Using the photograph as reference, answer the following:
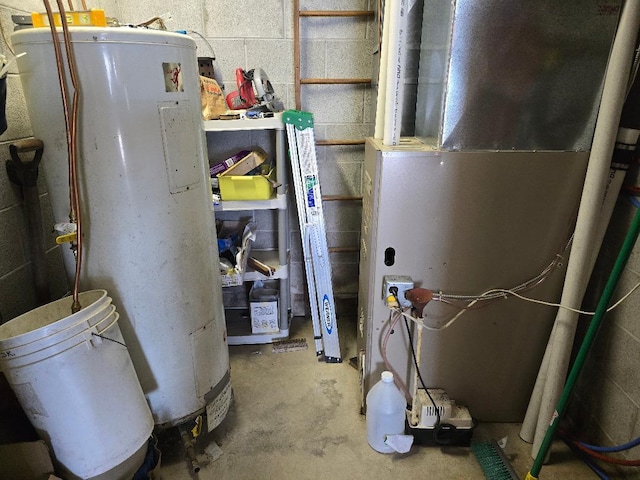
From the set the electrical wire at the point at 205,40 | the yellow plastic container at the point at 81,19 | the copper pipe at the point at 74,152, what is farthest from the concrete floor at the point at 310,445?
the electrical wire at the point at 205,40

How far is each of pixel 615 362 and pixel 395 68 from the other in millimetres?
1355

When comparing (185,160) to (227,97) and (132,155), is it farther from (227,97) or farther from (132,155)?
(227,97)

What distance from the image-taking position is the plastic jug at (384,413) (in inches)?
64.7

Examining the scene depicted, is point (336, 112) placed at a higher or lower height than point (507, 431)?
higher

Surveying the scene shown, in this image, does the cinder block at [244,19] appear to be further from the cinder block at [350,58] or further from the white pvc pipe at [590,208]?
the white pvc pipe at [590,208]

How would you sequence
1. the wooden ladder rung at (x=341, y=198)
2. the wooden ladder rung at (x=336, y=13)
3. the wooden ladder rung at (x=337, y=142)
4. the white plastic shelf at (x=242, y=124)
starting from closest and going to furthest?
1. the white plastic shelf at (x=242, y=124)
2. the wooden ladder rung at (x=336, y=13)
3. the wooden ladder rung at (x=337, y=142)
4. the wooden ladder rung at (x=341, y=198)

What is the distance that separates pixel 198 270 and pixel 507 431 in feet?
4.82

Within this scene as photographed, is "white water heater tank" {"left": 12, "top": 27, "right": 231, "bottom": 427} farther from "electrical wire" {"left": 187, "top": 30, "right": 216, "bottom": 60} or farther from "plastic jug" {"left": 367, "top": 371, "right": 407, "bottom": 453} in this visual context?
"electrical wire" {"left": 187, "top": 30, "right": 216, "bottom": 60}

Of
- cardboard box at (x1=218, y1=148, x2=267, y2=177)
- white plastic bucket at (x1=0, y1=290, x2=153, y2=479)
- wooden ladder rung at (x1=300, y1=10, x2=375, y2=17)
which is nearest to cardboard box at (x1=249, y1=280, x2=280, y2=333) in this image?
cardboard box at (x1=218, y1=148, x2=267, y2=177)

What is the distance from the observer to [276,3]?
7.17 feet

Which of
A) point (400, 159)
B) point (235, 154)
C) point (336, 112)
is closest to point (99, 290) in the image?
point (400, 159)

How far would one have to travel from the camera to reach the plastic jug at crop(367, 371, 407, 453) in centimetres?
164

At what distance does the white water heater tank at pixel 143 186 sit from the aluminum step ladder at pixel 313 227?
25.3 inches

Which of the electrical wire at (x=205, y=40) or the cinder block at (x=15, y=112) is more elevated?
the electrical wire at (x=205, y=40)
